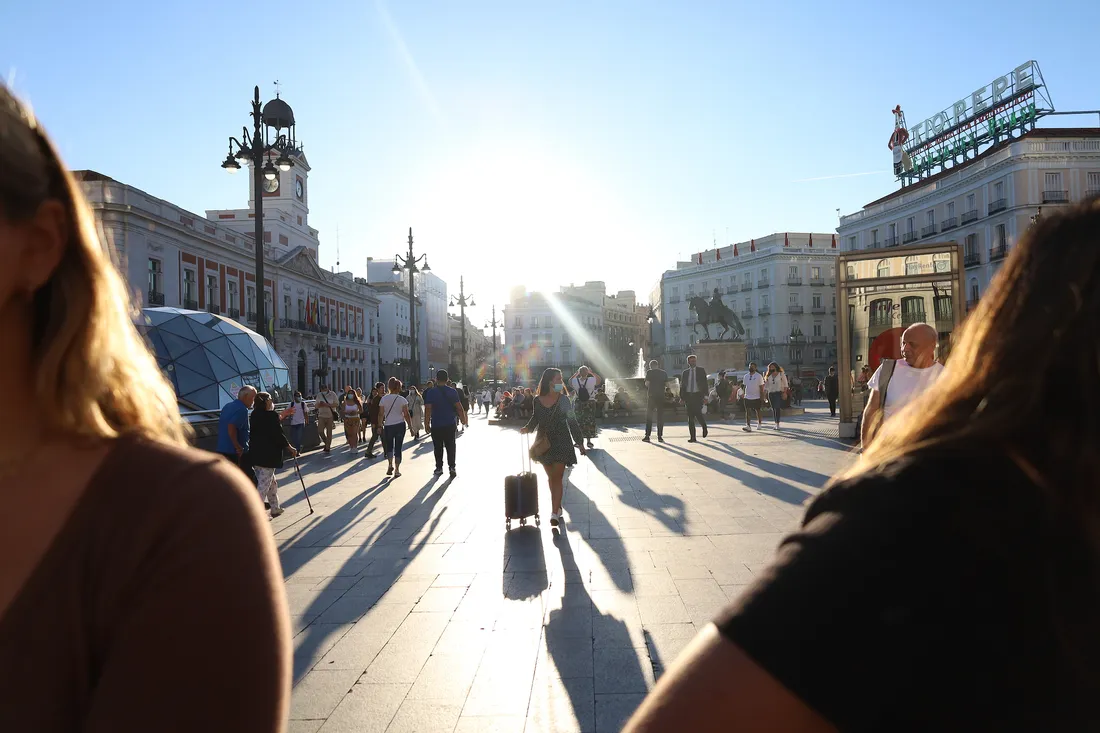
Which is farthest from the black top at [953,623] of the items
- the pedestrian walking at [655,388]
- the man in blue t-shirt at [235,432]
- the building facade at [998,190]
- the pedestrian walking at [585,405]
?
the building facade at [998,190]

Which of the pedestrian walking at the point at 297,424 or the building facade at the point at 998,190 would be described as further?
the building facade at the point at 998,190

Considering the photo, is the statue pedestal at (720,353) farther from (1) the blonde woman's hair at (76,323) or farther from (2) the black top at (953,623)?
(2) the black top at (953,623)

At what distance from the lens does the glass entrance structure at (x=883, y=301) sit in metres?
14.1

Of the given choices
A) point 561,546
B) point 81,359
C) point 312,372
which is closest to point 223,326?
point 561,546

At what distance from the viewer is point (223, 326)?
2295 centimetres

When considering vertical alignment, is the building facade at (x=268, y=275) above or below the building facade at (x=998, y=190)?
below

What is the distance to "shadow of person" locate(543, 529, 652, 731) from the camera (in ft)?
11.2

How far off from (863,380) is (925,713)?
16.0m

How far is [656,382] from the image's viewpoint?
1669 cm

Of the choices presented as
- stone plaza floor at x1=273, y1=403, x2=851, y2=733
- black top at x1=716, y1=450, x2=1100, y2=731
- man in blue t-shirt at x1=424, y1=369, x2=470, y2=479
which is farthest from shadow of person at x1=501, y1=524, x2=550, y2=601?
black top at x1=716, y1=450, x2=1100, y2=731

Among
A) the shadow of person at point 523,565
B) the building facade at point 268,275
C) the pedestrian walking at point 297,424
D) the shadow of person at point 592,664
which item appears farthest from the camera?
the building facade at point 268,275

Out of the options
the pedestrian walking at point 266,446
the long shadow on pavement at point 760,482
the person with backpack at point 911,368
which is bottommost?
the long shadow on pavement at point 760,482

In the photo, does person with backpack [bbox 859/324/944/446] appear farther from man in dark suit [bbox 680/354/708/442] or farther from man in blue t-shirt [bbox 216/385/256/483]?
man in dark suit [bbox 680/354/708/442]

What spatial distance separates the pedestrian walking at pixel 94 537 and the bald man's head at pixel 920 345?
616 cm
